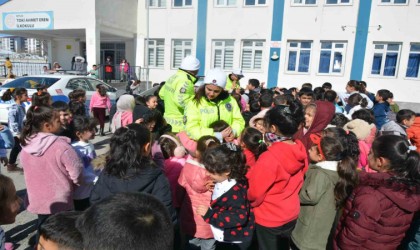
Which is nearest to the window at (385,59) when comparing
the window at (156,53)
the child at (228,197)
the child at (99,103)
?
the window at (156,53)

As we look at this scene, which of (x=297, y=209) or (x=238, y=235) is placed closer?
(x=238, y=235)

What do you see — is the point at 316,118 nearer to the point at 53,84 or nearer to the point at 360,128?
the point at 360,128

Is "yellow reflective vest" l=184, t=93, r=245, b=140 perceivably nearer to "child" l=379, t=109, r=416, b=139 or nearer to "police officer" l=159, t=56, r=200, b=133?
"police officer" l=159, t=56, r=200, b=133

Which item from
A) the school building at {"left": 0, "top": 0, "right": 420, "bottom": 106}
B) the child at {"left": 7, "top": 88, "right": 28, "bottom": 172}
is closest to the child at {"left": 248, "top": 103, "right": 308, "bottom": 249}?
the child at {"left": 7, "top": 88, "right": 28, "bottom": 172}

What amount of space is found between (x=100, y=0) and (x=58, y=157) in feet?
50.6

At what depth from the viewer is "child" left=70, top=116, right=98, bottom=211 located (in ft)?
9.48

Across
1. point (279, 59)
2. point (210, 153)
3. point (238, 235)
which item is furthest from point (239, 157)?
point (279, 59)

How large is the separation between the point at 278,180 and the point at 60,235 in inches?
63.4

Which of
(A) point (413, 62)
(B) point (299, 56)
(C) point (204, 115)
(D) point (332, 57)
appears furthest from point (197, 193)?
(A) point (413, 62)

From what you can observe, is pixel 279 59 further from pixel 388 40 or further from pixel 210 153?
pixel 210 153

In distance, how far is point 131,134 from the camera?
2057mm

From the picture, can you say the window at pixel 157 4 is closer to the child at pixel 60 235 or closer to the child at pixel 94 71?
the child at pixel 94 71

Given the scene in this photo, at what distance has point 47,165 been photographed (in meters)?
2.51

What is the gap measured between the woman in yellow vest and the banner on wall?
54.3ft
